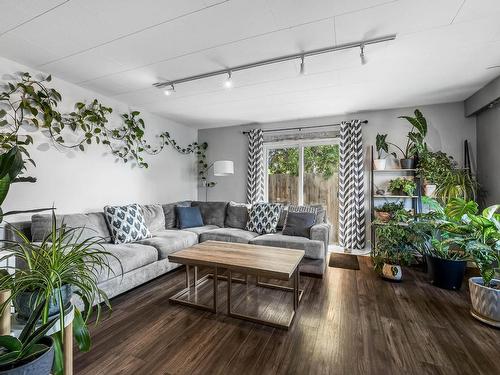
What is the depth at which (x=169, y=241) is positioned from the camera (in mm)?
3115

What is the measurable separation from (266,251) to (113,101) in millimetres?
3073

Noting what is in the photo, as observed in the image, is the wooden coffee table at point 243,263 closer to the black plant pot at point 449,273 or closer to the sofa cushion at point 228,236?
the sofa cushion at point 228,236

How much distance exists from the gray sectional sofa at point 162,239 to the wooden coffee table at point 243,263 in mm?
494

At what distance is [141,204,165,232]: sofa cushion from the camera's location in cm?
359

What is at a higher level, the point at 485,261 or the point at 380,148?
the point at 380,148

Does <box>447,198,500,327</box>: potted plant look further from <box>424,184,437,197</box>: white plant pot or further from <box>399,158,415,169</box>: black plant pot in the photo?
<box>399,158,415,169</box>: black plant pot

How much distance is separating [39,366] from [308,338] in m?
1.66

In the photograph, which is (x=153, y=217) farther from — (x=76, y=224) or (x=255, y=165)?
(x=255, y=165)

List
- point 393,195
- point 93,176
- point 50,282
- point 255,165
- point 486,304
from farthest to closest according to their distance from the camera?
point 255,165 < point 393,195 < point 93,176 < point 486,304 < point 50,282

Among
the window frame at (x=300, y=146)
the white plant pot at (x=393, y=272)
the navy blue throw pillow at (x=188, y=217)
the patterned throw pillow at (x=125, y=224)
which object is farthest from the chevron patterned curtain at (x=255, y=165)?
the white plant pot at (x=393, y=272)

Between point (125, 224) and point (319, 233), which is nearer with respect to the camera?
point (125, 224)

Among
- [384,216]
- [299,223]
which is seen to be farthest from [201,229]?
[384,216]

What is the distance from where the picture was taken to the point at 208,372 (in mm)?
1512

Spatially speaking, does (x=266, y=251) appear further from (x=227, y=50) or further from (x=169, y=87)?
(x=169, y=87)
